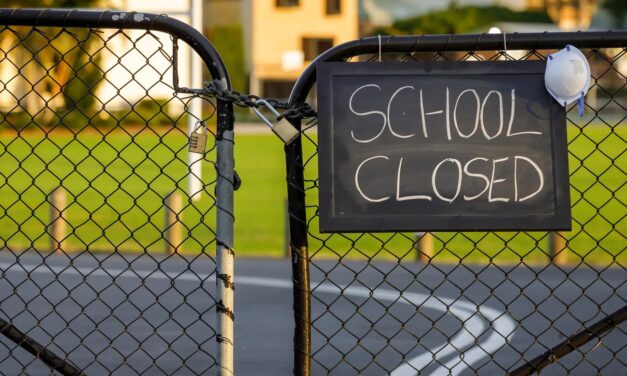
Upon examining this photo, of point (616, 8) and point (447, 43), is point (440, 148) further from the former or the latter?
point (616, 8)

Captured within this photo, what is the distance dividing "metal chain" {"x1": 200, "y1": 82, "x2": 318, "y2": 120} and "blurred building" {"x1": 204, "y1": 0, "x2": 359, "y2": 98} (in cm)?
6544

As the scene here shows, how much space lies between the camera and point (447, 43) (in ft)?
12.9

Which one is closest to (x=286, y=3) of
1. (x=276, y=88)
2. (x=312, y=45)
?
(x=312, y=45)

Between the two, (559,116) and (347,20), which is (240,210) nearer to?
(559,116)

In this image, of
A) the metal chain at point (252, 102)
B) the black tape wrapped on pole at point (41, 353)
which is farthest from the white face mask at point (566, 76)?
the black tape wrapped on pole at point (41, 353)

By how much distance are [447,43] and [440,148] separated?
408mm

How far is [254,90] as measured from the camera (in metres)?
71.2

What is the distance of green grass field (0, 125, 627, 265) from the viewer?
6309 millimetres

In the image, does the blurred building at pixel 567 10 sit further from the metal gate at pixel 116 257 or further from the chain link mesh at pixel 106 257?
the metal gate at pixel 116 257

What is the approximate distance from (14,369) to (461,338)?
289 cm

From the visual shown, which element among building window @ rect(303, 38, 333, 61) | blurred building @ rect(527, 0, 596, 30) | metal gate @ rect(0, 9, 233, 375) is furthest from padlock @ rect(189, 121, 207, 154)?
blurred building @ rect(527, 0, 596, 30)

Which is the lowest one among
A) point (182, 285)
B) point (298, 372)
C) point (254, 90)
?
point (254, 90)

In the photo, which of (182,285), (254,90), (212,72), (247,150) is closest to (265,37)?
(254,90)

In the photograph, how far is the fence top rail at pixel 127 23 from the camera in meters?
3.89
